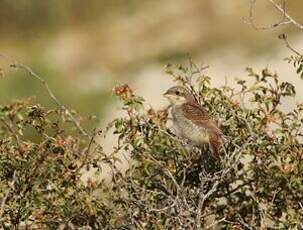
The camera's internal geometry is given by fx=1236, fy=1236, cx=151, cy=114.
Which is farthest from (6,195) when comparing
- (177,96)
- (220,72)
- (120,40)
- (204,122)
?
→ (120,40)

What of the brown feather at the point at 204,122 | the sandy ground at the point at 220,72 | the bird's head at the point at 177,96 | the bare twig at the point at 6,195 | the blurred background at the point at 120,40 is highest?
the blurred background at the point at 120,40

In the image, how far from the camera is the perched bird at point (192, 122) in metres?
5.88

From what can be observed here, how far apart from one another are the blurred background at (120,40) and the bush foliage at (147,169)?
979 cm

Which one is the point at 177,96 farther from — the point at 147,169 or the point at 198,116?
the point at 147,169

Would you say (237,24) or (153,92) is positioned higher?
(237,24)

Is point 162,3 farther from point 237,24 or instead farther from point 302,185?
point 302,185

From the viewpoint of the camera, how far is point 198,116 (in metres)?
6.28

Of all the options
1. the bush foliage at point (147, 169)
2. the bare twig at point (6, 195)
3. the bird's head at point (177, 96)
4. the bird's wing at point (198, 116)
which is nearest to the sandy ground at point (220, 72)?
the bird's head at point (177, 96)

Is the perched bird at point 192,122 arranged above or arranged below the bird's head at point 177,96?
below

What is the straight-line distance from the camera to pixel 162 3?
1995 centimetres

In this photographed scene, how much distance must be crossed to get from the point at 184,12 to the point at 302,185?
13.8 meters

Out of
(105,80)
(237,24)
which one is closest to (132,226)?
(105,80)

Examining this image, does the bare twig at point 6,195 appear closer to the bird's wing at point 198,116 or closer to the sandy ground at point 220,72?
the bird's wing at point 198,116

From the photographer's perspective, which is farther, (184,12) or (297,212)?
(184,12)
